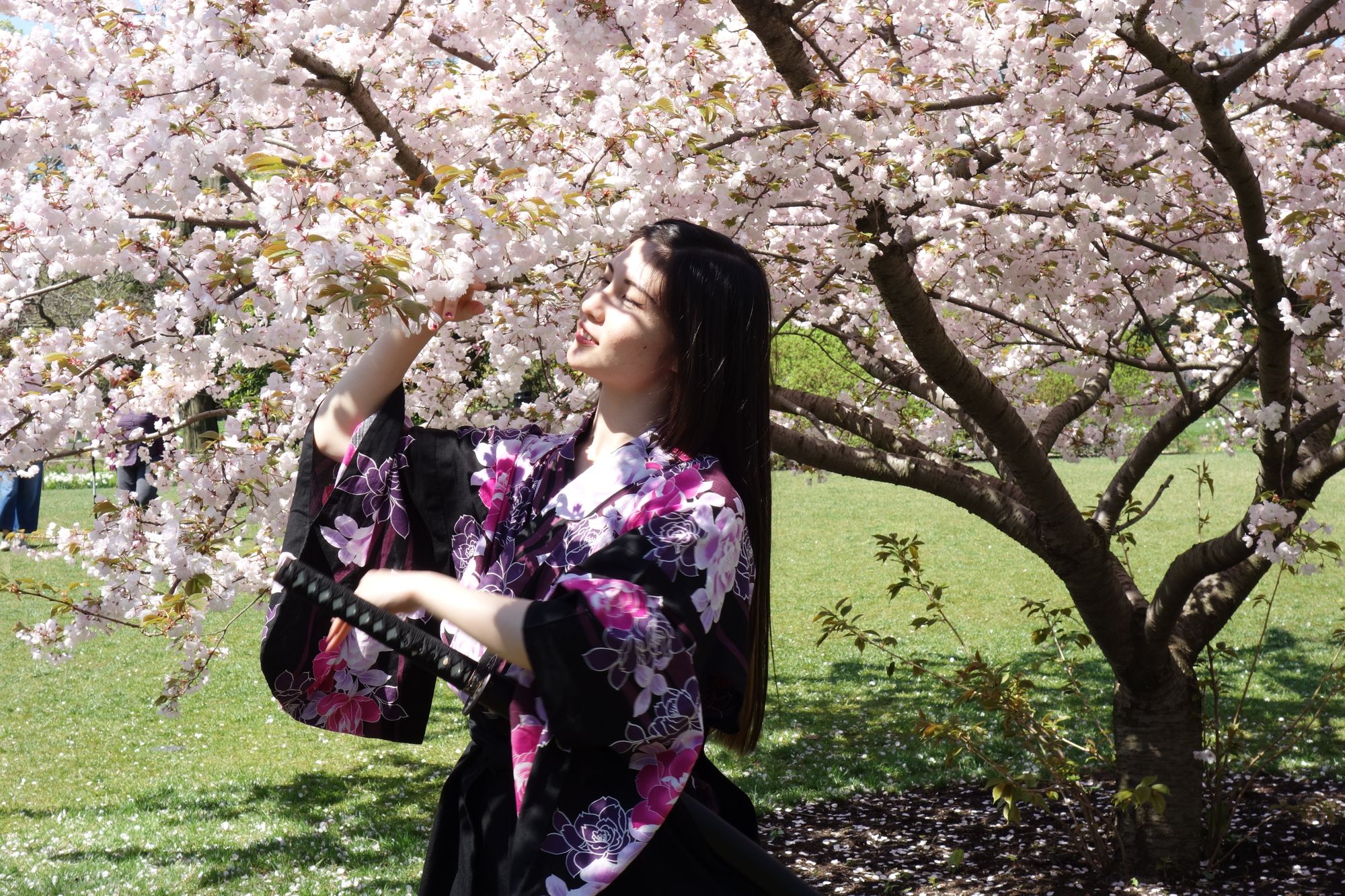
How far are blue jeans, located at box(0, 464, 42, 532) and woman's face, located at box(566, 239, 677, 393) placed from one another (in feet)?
36.2

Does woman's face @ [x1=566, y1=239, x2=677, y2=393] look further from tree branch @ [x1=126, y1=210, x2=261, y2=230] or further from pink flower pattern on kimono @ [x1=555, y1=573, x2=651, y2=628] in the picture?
tree branch @ [x1=126, y1=210, x2=261, y2=230]

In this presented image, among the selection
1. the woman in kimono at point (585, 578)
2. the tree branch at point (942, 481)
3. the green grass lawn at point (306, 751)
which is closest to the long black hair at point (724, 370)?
the woman in kimono at point (585, 578)

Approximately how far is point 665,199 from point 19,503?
10.7 metres

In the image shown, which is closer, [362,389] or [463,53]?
[362,389]

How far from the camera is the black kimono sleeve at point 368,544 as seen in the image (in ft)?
5.55

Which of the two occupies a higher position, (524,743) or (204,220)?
(204,220)

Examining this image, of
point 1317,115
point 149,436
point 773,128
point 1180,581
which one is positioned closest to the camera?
point 773,128

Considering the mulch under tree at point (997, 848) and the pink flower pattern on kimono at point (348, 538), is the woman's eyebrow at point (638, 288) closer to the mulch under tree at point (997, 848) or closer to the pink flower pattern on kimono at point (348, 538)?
the pink flower pattern on kimono at point (348, 538)

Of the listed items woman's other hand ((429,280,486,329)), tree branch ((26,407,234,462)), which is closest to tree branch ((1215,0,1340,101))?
woman's other hand ((429,280,486,329))

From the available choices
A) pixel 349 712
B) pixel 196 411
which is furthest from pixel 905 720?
pixel 196 411

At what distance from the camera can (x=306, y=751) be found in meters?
5.83

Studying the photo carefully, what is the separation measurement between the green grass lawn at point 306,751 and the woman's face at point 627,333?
2.88 meters

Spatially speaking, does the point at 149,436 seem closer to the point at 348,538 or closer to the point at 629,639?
the point at 348,538

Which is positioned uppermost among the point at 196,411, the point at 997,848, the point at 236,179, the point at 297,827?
the point at 236,179
